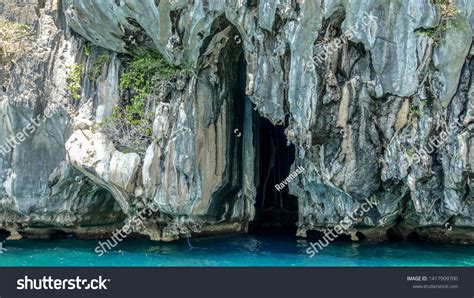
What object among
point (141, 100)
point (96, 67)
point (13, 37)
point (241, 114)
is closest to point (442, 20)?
point (241, 114)

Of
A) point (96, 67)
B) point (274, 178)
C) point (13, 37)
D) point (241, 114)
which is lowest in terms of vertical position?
point (274, 178)

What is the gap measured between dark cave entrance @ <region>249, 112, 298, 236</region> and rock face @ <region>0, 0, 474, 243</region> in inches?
89.4

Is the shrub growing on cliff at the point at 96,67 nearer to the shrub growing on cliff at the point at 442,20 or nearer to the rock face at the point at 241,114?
the rock face at the point at 241,114

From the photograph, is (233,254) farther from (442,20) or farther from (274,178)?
(442,20)

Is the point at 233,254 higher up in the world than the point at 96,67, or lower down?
lower down

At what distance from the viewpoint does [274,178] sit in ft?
71.5

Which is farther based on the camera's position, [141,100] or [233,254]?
[141,100]

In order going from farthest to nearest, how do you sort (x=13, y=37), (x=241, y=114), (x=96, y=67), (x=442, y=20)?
1. (x=241, y=114)
2. (x=13, y=37)
3. (x=96, y=67)
4. (x=442, y=20)

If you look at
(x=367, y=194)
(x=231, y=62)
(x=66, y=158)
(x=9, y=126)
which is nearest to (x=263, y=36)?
(x=231, y=62)

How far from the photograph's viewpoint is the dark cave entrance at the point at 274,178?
69.9ft

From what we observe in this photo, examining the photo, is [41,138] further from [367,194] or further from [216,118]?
[367,194]

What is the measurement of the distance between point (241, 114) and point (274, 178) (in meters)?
4.42

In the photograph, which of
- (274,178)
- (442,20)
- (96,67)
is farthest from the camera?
(274,178)

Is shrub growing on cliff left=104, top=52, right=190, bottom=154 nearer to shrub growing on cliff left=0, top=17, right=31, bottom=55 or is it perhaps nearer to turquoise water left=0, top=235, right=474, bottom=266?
turquoise water left=0, top=235, right=474, bottom=266
